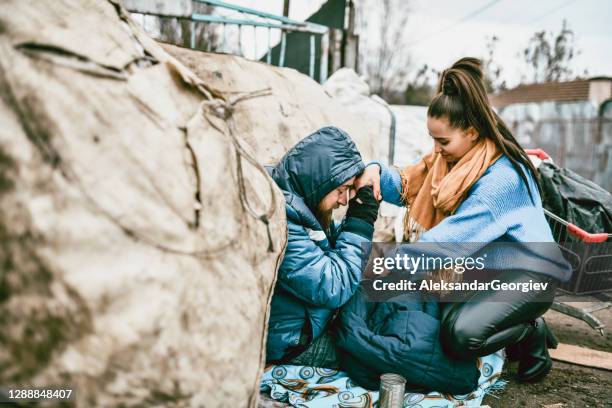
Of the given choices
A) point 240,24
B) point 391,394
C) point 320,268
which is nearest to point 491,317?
point 391,394

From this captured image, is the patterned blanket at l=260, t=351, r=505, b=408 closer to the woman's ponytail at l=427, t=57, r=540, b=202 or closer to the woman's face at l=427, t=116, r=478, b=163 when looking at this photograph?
the woman's ponytail at l=427, t=57, r=540, b=202

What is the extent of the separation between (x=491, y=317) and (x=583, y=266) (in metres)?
1.41

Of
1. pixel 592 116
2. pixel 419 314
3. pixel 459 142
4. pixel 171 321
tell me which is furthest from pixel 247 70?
pixel 592 116

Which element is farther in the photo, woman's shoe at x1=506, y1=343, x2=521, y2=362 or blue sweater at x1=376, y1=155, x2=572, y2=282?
woman's shoe at x1=506, y1=343, x2=521, y2=362

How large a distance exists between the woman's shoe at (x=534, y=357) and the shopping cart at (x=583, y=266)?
721 millimetres

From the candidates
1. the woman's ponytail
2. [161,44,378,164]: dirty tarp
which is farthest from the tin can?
[161,44,378,164]: dirty tarp

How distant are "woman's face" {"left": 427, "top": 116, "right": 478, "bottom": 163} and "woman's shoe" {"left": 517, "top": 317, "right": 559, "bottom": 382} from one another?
0.94m

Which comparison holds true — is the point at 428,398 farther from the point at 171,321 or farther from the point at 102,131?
the point at 102,131

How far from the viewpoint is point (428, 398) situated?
6.31 feet

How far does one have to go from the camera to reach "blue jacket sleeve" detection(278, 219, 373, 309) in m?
1.72

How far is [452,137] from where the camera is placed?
227cm

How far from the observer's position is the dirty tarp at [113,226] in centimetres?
87

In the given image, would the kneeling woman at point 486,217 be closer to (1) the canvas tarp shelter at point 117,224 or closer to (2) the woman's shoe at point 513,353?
(2) the woman's shoe at point 513,353

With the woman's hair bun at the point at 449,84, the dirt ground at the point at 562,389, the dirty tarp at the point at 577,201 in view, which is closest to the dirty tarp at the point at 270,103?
the woman's hair bun at the point at 449,84
